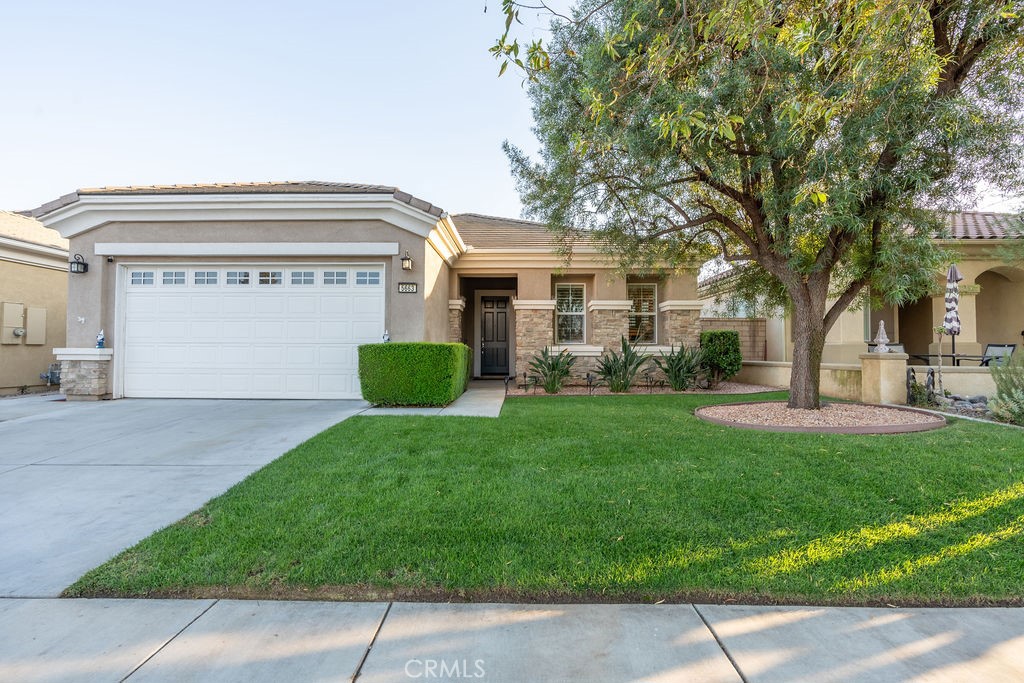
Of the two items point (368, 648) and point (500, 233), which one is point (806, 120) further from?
point (500, 233)

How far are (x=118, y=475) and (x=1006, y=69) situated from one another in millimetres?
11235

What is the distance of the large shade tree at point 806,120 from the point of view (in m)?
4.55

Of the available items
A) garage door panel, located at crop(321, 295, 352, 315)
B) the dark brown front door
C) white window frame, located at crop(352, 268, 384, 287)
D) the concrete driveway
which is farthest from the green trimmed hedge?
the dark brown front door

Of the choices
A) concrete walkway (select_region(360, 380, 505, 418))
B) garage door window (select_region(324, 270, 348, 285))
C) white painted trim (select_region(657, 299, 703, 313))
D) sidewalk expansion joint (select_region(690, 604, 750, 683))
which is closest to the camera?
sidewalk expansion joint (select_region(690, 604, 750, 683))

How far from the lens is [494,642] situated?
2.07 meters

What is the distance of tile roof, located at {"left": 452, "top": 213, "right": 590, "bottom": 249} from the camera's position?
12.3 meters

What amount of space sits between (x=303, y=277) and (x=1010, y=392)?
11915 mm

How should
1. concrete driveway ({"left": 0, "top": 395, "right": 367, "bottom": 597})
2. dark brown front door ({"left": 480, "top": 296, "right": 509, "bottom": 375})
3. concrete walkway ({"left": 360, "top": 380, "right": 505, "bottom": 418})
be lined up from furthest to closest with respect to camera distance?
dark brown front door ({"left": 480, "top": 296, "right": 509, "bottom": 375}) → concrete walkway ({"left": 360, "top": 380, "right": 505, "bottom": 418}) → concrete driveway ({"left": 0, "top": 395, "right": 367, "bottom": 597})

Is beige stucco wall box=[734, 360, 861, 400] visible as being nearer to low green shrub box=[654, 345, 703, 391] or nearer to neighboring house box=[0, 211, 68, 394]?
low green shrub box=[654, 345, 703, 391]

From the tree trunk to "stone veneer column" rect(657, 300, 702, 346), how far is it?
424 cm

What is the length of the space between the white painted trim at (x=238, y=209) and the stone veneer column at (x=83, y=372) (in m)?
2.44

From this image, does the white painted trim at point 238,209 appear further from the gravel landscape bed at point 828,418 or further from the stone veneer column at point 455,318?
the gravel landscape bed at point 828,418

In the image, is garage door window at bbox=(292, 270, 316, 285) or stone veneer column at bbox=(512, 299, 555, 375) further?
stone veneer column at bbox=(512, 299, 555, 375)

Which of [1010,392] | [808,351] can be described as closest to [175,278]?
[808,351]
